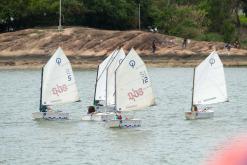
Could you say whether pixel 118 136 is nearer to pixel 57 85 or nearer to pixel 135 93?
pixel 135 93

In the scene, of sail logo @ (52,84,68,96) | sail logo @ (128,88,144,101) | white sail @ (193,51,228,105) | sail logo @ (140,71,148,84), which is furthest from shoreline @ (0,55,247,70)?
sail logo @ (128,88,144,101)

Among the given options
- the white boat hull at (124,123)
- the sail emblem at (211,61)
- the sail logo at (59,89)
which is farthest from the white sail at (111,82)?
the white boat hull at (124,123)

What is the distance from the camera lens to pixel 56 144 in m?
34.1

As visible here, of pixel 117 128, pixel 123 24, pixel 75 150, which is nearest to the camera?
pixel 75 150

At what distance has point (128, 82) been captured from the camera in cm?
4000

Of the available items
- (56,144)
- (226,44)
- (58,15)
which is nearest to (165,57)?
(226,44)

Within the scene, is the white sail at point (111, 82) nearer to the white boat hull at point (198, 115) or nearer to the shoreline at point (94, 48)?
the white boat hull at point (198, 115)

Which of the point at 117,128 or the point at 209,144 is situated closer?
the point at 209,144

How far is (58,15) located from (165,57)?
48.7 ft

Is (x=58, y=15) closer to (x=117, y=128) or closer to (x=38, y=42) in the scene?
(x=38, y=42)

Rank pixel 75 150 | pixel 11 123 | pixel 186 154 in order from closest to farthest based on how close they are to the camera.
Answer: pixel 186 154
pixel 75 150
pixel 11 123

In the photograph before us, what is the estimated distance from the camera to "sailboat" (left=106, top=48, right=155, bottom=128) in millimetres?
39500

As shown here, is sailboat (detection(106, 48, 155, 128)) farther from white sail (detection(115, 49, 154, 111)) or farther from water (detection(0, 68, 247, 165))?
water (detection(0, 68, 247, 165))

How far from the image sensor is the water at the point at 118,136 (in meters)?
28.8
